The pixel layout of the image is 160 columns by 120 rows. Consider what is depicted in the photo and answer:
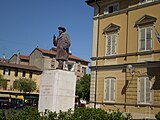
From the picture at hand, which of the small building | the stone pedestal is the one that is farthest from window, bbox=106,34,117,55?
the small building

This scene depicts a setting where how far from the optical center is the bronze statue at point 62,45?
12.3 m

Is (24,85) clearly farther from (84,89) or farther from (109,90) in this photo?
(109,90)

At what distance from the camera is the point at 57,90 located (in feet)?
38.4

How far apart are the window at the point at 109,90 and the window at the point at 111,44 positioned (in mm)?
2139

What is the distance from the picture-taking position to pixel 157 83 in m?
18.6

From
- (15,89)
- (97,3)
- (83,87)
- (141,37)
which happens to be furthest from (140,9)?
(15,89)

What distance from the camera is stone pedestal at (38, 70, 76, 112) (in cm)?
1168

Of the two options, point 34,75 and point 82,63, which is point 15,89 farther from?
point 82,63

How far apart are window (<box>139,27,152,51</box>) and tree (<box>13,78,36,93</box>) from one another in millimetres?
32956

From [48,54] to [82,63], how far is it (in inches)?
383

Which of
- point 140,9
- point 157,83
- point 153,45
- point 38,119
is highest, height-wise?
point 140,9

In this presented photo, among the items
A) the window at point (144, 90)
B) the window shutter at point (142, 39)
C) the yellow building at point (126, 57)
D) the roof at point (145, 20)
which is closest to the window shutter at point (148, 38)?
the yellow building at point (126, 57)

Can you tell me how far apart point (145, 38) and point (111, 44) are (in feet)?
9.96

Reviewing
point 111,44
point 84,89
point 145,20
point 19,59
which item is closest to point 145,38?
point 145,20
